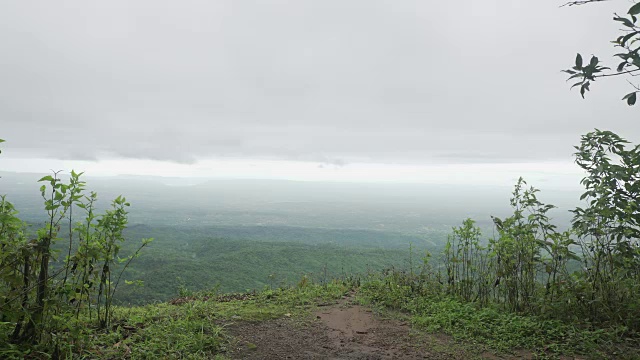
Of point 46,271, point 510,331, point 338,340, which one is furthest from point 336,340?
point 46,271

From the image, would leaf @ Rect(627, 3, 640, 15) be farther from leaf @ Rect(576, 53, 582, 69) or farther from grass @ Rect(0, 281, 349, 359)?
grass @ Rect(0, 281, 349, 359)

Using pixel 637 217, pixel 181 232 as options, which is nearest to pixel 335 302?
pixel 637 217

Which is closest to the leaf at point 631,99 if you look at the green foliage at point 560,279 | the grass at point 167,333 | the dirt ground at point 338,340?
the green foliage at point 560,279

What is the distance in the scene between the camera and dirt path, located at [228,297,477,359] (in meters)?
3.59

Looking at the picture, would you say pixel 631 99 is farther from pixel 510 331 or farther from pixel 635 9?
pixel 510 331

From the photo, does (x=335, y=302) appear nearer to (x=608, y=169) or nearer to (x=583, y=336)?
(x=583, y=336)

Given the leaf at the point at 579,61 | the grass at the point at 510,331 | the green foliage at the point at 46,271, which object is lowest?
the grass at the point at 510,331

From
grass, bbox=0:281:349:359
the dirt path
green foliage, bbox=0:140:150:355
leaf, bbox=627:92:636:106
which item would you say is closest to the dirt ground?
the dirt path

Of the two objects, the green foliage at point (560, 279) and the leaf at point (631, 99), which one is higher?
the leaf at point (631, 99)

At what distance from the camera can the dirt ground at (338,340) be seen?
3.58 metres

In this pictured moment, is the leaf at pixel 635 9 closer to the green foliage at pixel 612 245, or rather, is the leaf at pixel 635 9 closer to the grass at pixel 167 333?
the green foliage at pixel 612 245

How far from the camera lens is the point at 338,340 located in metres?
4.09

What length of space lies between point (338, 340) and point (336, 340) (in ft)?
0.08

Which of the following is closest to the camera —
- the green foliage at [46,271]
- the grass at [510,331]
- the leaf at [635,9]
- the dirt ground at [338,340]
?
the leaf at [635,9]
